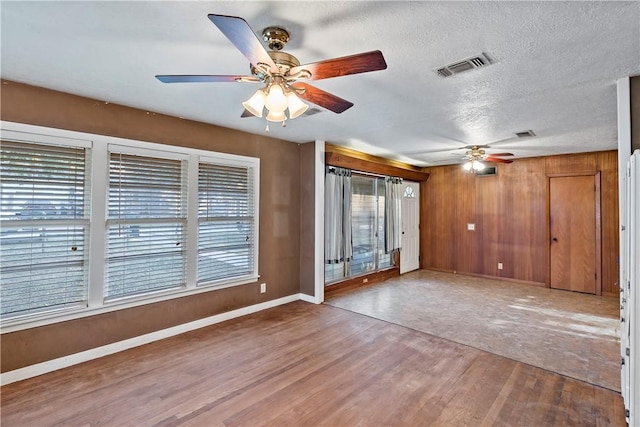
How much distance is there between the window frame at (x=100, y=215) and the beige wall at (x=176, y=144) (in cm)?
6

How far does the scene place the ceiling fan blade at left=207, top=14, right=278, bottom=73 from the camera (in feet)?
4.20

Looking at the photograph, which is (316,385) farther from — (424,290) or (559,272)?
(559,272)

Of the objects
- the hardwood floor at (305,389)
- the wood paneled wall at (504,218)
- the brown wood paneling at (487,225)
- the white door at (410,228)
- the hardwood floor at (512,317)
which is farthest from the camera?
the white door at (410,228)

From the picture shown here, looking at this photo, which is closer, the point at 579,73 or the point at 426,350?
the point at 579,73

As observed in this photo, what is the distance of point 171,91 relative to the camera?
9.02 feet

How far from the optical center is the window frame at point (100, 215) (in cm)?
262

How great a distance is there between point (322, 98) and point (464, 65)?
1067mm

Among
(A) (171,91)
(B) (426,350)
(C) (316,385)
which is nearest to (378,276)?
(B) (426,350)

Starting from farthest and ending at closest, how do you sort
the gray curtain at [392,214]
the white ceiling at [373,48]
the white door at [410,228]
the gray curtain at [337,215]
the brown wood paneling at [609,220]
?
the white door at [410,228] < the gray curtain at [392,214] < the brown wood paneling at [609,220] < the gray curtain at [337,215] < the white ceiling at [373,48]

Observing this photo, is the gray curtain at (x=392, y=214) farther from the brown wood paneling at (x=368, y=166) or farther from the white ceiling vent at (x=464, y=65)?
the white ceiling vent at (x=464, y=65)

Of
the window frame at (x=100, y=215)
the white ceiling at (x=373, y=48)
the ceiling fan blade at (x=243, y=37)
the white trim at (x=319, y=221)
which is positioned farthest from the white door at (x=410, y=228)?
the ceiling fan blade at (x=243, y=37)

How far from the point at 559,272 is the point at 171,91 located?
22.7ft

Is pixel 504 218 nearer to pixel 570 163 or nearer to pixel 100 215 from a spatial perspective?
pixel 570 163

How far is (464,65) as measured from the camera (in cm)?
221
